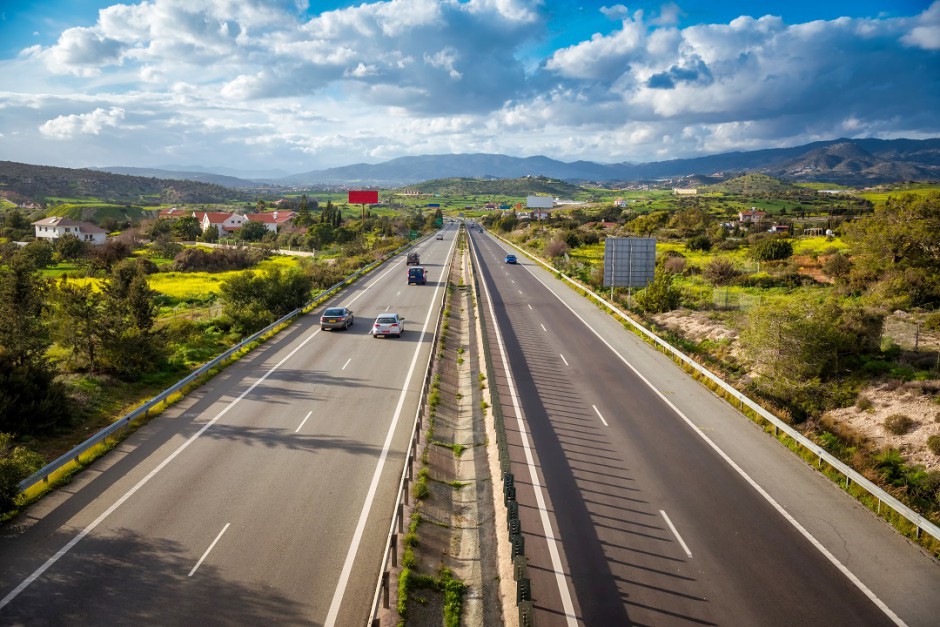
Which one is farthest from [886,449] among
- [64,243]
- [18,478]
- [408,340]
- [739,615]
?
[64,243]

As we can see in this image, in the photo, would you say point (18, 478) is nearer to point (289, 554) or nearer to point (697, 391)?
point (289, 554)

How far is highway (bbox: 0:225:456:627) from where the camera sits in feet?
30.2

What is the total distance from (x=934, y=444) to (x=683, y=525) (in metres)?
9.91

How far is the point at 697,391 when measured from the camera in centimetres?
2041

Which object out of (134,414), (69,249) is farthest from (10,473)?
(69,249)

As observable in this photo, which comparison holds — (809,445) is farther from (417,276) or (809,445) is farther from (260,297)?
(417,276)

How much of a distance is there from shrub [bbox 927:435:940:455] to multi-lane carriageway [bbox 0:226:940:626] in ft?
15.5

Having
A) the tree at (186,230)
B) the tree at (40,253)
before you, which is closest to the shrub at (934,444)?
the tree at (40,253)

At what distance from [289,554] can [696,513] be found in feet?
27.7

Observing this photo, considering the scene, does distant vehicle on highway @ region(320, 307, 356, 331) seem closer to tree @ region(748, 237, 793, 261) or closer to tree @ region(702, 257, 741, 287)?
tree @ region(702, 257, 741, 287)

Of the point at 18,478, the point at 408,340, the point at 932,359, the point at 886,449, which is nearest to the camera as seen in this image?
the point at 18,478

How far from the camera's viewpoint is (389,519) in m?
12.0

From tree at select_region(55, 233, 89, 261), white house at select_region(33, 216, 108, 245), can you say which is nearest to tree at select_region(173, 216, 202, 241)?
white house at select_region(33, 216, 108, 245)

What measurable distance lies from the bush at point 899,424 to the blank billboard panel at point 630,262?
2059cm
